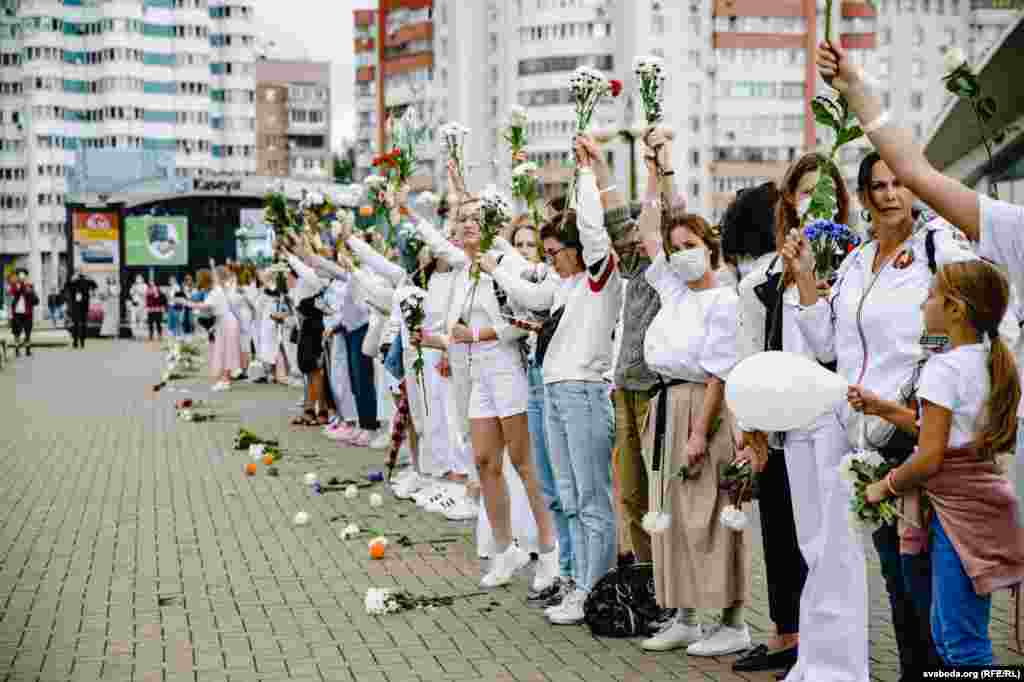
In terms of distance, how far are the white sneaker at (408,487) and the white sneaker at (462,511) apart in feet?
3.20

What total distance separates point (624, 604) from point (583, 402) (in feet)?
3.53

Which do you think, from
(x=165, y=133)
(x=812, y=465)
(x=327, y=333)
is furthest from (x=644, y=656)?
(x=165, y=133)

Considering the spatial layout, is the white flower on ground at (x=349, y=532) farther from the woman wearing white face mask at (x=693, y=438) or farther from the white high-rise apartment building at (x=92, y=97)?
the white high-rise apartment building at (x=92, y=97)

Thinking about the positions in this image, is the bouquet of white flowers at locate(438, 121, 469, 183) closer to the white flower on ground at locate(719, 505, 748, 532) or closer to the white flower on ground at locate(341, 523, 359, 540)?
the white flower on ground at locate(341, 523, 359, 540)

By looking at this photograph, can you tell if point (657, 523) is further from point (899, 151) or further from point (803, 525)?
point (899, 151)

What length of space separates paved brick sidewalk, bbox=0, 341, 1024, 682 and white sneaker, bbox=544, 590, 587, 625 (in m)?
0.11

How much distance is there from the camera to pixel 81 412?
2247 cm

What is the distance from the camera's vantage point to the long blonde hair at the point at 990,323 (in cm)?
512

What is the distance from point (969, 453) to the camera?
17.1 feet

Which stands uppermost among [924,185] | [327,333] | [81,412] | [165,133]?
[165,133]

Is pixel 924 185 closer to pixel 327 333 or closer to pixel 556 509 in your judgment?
pixel 556 509

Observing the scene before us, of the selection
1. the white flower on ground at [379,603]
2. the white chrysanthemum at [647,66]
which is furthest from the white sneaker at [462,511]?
the white chrysanthemum at [647,66]

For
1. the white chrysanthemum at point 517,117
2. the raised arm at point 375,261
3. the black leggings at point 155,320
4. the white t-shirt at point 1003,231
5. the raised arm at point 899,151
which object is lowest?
the black leggings at point 155,320

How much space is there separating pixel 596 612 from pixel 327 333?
11029mm
